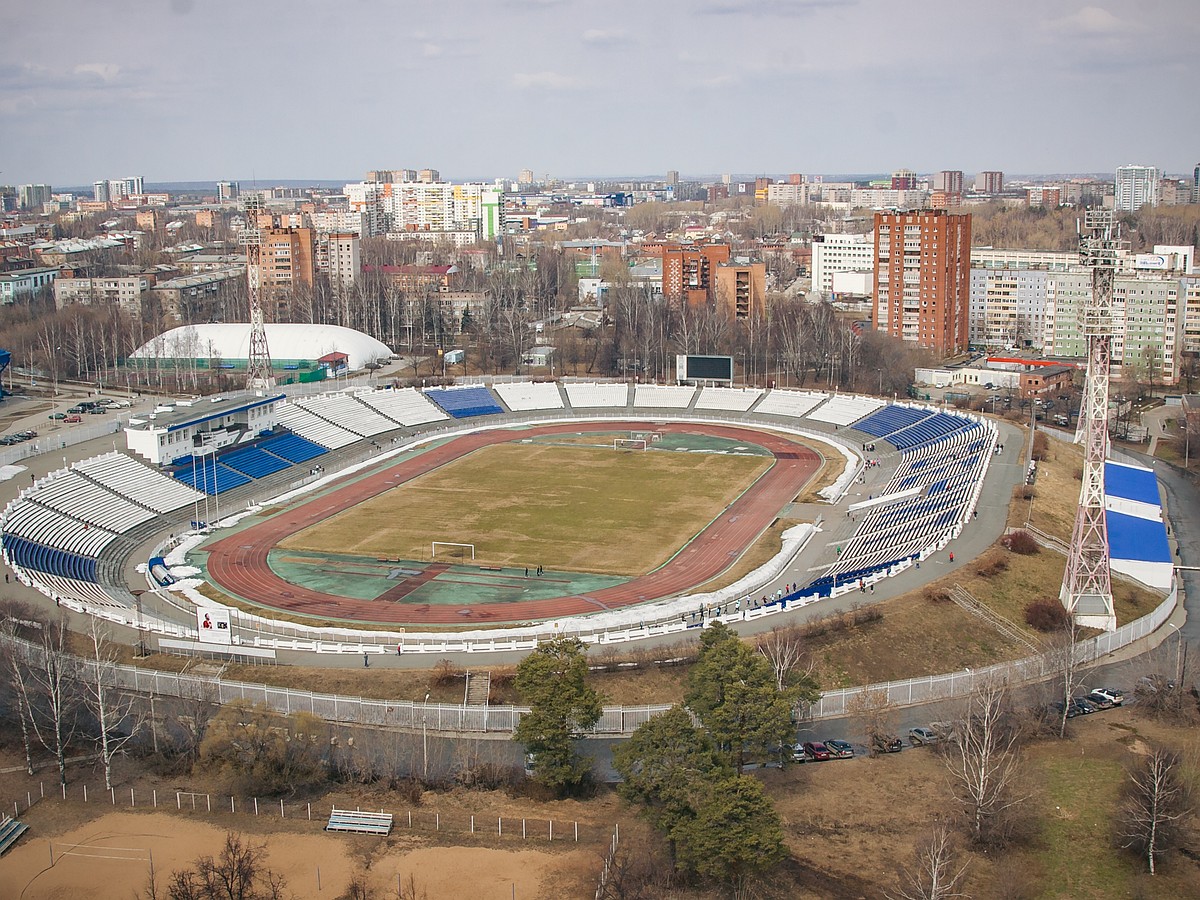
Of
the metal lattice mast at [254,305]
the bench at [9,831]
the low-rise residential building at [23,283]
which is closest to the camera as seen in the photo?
the bench at [9,831]

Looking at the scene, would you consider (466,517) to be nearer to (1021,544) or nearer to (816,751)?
(1021,544)

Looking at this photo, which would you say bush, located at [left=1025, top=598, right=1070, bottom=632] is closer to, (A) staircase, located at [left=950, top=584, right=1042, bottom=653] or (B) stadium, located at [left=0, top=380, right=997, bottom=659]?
(A) staircase, located at [left=950, top=584, right=1042, bottom=653]

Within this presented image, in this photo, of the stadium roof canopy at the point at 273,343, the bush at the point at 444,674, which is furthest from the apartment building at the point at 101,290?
the bush at the point at 444,674

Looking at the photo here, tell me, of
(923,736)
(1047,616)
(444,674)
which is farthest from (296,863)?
(1047,616)

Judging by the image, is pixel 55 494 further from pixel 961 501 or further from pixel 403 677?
pixel 961 501

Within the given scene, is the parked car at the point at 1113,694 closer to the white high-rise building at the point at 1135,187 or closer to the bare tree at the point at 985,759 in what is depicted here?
the bare tree at the point at 985,759

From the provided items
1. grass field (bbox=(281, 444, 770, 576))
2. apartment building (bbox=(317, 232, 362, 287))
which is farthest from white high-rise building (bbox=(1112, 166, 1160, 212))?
grass field (bbox=(281, 444, 770, 576))
